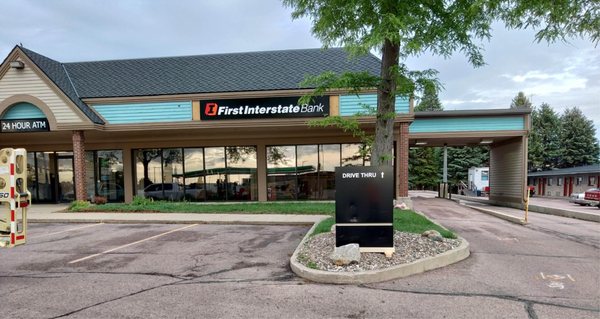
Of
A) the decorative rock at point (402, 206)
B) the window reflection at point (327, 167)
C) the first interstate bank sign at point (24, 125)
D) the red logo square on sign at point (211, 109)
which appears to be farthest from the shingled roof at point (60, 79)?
the decorative rock at point (402, 206)

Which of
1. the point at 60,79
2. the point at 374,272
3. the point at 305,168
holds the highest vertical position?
the point at 60,79

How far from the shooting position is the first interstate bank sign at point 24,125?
51.4 feet

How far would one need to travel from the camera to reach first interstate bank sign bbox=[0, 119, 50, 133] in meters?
15.7

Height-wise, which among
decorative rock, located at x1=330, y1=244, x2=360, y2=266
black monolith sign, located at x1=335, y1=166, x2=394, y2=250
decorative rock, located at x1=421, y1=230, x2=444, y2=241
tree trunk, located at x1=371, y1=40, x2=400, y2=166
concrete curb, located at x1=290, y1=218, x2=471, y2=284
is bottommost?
concrete curb, located at x1=290, y1=218, x2=471, y2=284

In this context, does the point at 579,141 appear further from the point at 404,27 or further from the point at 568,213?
the point at 404,27

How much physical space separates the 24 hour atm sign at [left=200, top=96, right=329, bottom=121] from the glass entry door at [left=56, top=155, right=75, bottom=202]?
10251 mm

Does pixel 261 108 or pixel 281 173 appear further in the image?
pixel 281 173

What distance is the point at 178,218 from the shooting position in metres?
12.4

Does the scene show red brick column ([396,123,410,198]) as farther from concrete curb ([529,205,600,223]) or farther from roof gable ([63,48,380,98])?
concrete curb ([529,205,600,223])

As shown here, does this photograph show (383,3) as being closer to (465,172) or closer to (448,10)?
(448,10)

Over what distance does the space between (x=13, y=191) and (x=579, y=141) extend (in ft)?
200

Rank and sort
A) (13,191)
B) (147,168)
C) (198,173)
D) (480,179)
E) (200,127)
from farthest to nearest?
(480,179) < (147,168) < (198,173) < (200,127) < (13,191)

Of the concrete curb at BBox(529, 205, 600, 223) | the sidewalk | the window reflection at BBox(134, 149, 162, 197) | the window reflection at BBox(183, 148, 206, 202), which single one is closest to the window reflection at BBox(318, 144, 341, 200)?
the sidewalk

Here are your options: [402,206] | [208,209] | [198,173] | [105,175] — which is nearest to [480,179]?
[402,206]
